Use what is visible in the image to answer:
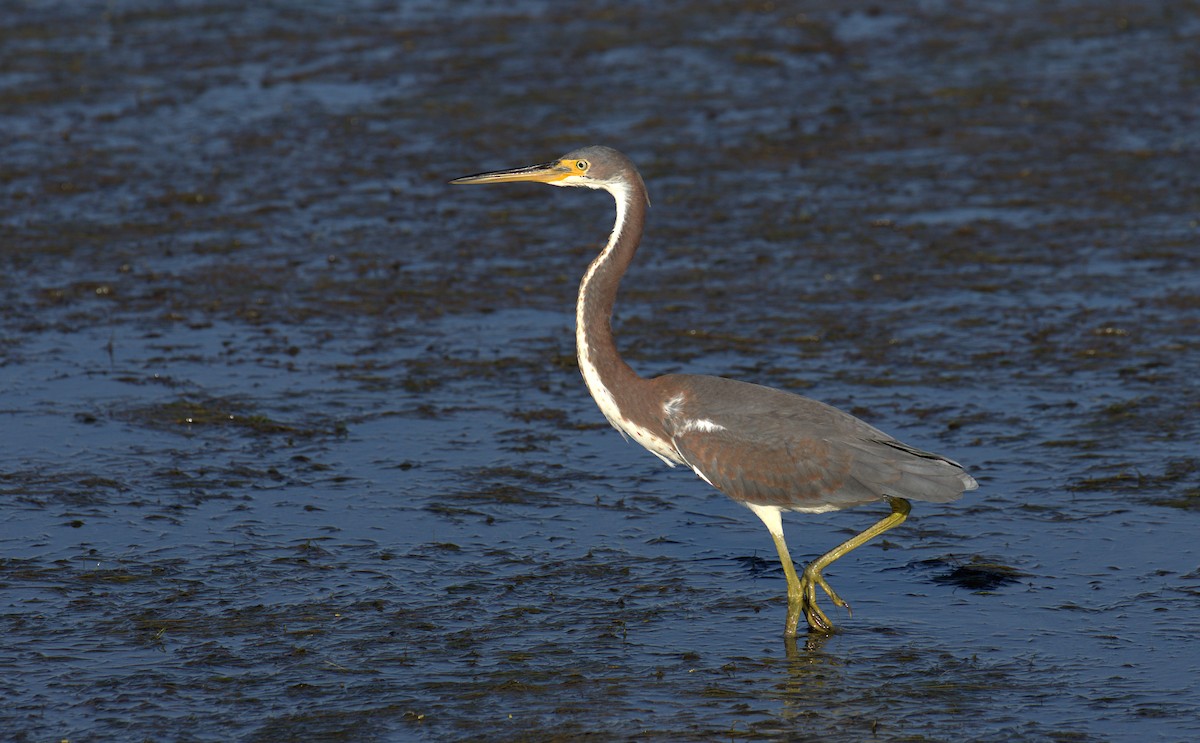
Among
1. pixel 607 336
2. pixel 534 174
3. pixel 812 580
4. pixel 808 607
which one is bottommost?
pixel 808 607

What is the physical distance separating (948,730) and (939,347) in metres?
4.90

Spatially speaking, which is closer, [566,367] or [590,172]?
[590,172]

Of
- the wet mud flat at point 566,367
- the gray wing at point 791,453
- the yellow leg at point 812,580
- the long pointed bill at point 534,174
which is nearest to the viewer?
the wet mud flat at point 566,367

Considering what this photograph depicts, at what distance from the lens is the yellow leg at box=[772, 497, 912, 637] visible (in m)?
7.43

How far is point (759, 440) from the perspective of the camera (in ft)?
24.8

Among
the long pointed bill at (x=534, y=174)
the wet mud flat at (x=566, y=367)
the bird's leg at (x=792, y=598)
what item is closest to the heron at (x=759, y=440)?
the bird's leg at (x=792, y=598)

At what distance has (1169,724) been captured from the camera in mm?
6469

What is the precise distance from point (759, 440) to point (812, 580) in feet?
2.18

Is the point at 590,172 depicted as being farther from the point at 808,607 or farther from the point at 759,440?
the point at 808,607

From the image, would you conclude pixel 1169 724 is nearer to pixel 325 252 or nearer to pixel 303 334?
pixel 303 334

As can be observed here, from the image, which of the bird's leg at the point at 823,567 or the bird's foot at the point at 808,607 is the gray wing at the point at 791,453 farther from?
the bird's foot at the point at 808,607

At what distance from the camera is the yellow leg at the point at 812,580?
7.43m

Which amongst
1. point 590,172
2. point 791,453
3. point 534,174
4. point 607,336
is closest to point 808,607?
point 791,453

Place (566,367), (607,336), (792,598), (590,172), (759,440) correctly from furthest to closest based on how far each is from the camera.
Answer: (566,367)
(590,172)
(607,336)
(759,440)
(792,598)
